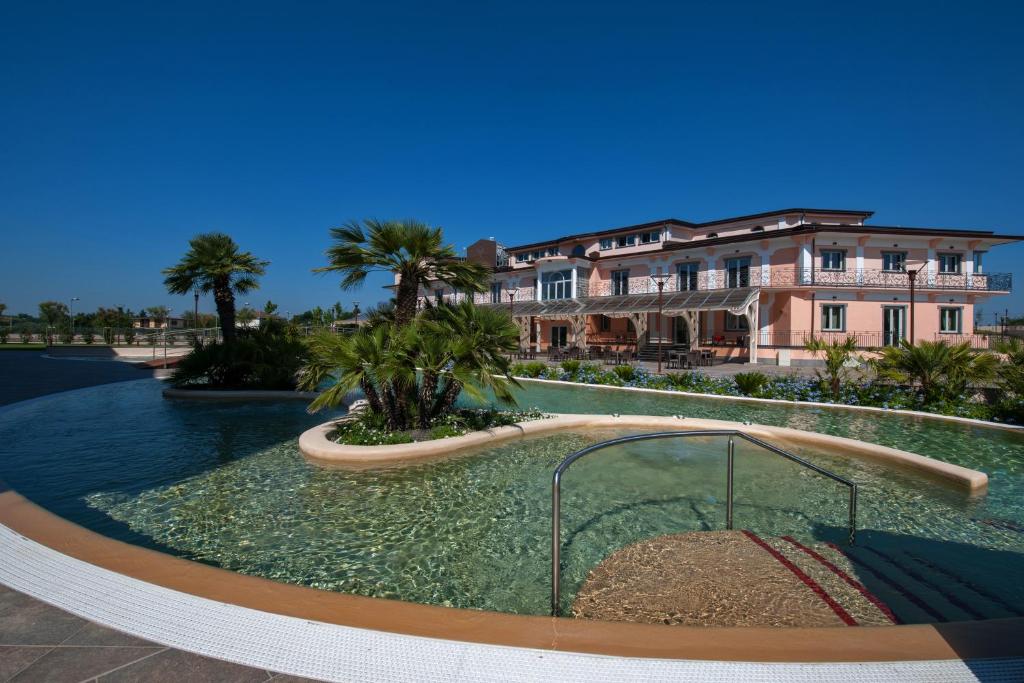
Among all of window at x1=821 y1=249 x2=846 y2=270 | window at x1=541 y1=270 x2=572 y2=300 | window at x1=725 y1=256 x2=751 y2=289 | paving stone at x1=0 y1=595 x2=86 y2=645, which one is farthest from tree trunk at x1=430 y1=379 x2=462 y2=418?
window at x1=541 y1=270 x2=572 y2=300

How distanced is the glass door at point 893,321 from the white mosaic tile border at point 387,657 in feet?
96.8

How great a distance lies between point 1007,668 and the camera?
2148mm

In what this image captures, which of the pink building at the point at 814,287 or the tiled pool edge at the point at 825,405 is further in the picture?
the pink building at the point at 814,287

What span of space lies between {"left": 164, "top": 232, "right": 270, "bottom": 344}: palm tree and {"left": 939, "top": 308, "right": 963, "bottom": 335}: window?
33.5 m

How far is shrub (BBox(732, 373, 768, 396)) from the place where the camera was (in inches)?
515

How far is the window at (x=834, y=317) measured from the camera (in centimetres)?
2552

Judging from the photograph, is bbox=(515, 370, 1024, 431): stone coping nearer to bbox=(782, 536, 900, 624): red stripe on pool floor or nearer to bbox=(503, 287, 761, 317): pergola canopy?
bbox=(782, 536, 900, 624): red stripe on pool floor

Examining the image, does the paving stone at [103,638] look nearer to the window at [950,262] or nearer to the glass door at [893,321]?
the glass door at [893,321]

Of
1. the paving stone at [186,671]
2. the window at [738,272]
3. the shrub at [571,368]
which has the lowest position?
the paving stone at [186,671]

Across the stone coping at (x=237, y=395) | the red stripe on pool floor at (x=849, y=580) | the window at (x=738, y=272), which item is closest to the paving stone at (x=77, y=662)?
the red stripe on pool floor at (x=849, y=580)

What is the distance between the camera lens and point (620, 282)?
33094 mm

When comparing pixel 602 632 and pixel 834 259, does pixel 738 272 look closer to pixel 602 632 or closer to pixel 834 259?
pixel 834 259

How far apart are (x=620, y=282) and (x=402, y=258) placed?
88.4ft

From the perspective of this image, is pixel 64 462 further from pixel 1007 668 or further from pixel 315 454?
pixel 1007 668
